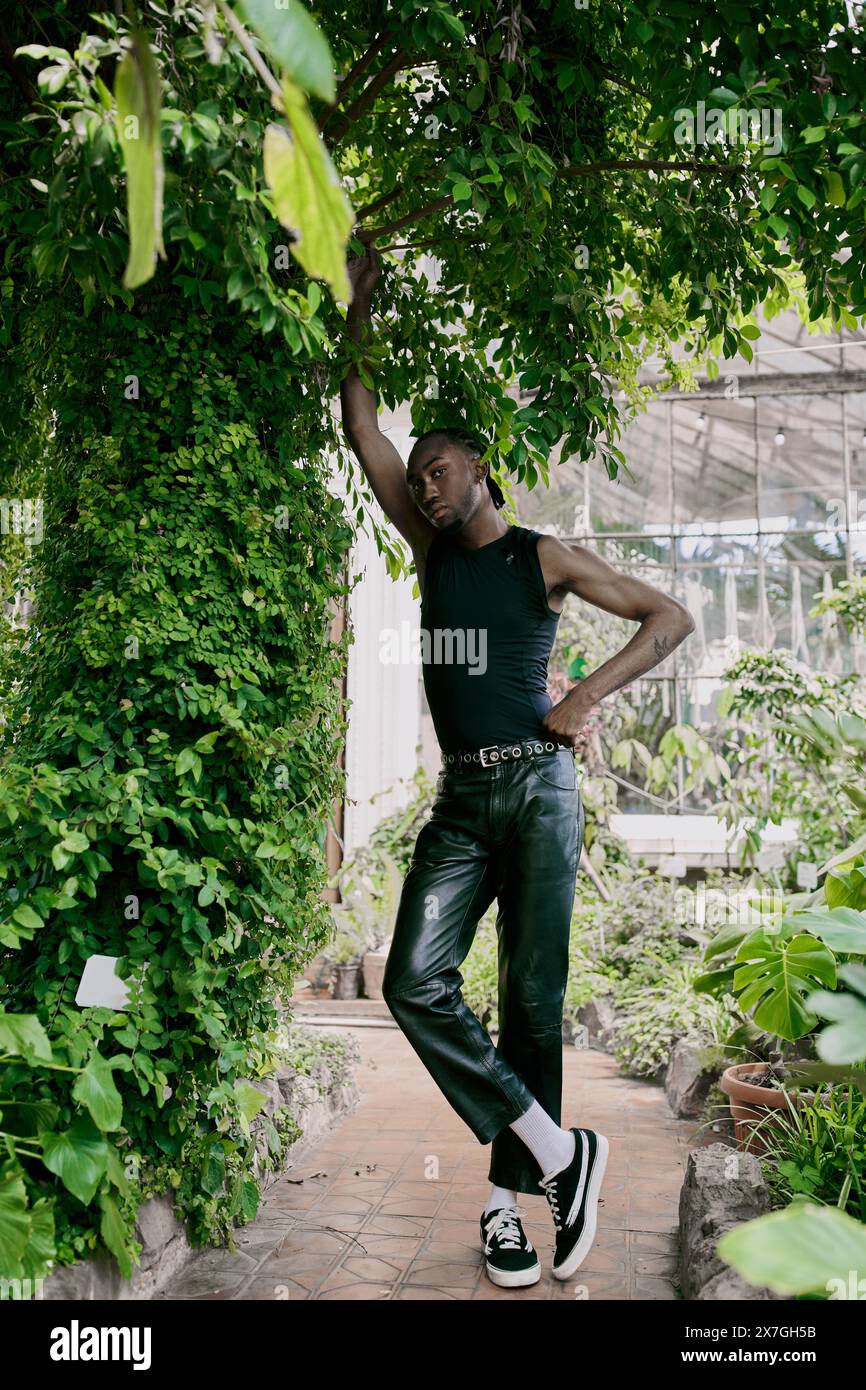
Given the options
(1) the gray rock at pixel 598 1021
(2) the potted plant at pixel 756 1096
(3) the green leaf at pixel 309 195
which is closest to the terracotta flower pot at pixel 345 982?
(1) the gray rock at pixel 598 1021

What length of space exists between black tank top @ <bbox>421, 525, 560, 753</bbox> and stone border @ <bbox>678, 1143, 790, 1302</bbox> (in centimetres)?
111

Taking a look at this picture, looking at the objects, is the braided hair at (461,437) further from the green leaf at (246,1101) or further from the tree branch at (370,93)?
the green leaf at (246,1101)

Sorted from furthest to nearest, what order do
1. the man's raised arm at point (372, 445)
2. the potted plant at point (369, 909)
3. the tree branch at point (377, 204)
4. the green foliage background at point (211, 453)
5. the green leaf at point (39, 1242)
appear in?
1. the potted plant at point (369, 909)
2. the tree branch at point (377, 204)
3. the man's raised arm at point (372, 445)
4. the green foliage background at point (211, 453)
5. the green leaf at point (39, 1242)

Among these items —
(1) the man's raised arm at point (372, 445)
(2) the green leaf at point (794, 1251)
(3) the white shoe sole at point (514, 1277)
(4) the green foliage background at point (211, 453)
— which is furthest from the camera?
(1) the man's raised arm at point (372, 445)

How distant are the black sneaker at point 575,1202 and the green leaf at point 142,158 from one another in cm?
245

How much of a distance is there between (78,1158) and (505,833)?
45.4 inches

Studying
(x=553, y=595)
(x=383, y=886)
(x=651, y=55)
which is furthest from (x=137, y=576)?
(x=383, y=886)

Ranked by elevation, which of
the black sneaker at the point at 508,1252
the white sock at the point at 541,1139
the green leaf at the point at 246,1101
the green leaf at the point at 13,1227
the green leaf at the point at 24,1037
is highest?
the green leaf at the point at 24,1037

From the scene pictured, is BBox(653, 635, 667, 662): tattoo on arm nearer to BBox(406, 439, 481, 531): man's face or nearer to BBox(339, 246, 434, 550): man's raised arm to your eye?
BBox(406, 439, 481, 531): man's face

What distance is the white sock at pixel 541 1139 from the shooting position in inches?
99.1

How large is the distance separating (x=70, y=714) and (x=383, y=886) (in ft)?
14.7

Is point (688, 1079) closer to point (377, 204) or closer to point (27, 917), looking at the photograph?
point (27, 917)

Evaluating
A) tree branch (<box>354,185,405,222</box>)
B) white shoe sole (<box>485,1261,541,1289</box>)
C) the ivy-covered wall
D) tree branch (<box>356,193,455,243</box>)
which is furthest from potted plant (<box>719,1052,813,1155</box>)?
tree branch (<box>354,185,405,222</box>)

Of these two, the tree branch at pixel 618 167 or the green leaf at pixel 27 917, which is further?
the tree branch at pixel 618 167
